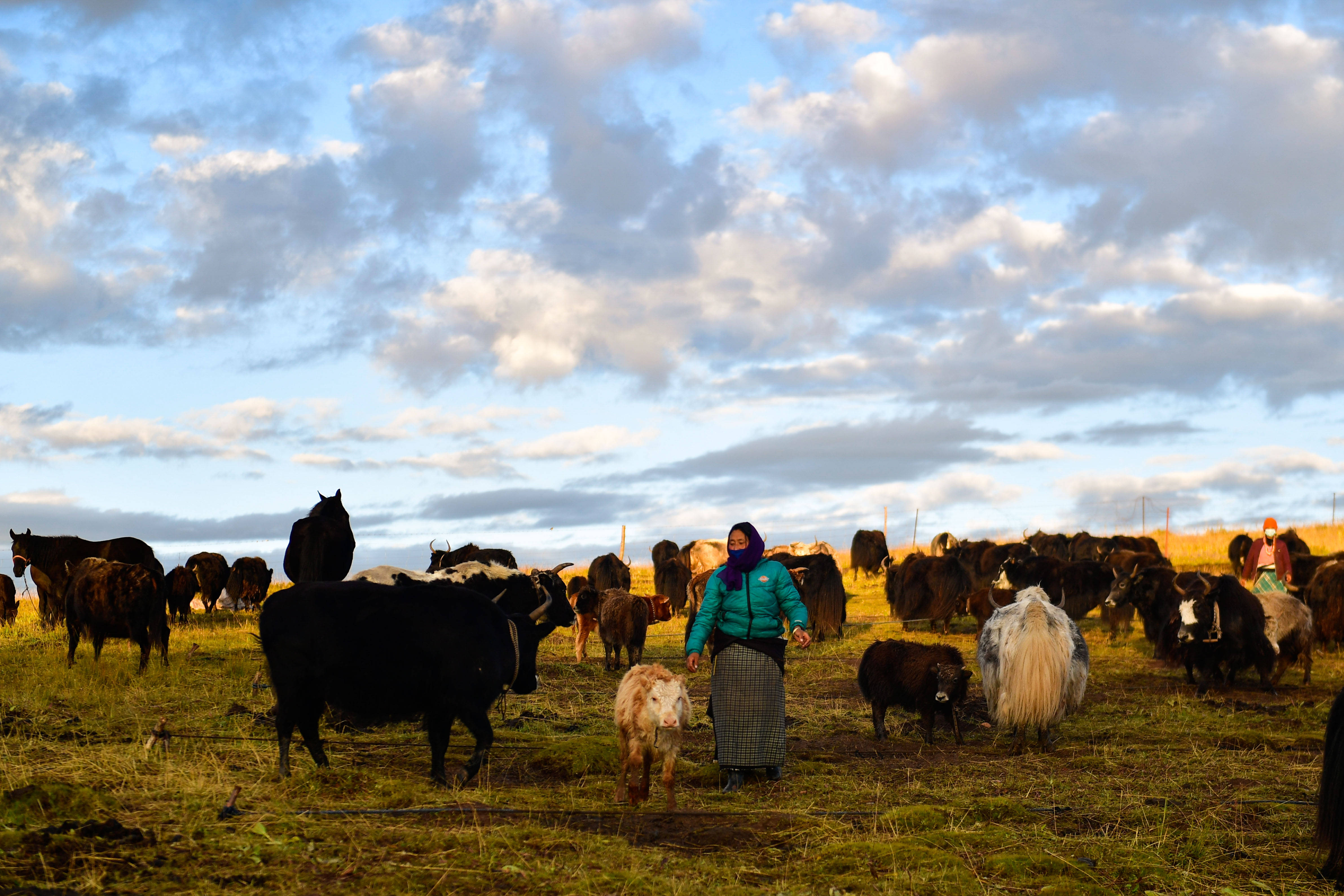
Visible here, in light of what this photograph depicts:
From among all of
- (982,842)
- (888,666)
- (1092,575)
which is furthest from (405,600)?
(1092,575)

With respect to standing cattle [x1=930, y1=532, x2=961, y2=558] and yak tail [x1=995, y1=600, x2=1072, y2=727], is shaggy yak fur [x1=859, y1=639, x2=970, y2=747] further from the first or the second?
standing cattle [x1=930, y1=532, x2=961, y2=558]

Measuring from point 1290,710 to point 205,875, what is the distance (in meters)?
11.7

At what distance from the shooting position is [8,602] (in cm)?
2114

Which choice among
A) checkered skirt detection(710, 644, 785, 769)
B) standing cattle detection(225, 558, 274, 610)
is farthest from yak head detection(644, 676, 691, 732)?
standing cattle detection(225, 558, 274, 610)

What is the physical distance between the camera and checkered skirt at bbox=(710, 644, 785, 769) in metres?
7.74

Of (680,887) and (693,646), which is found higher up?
(693,646)

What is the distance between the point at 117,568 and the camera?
12625mm

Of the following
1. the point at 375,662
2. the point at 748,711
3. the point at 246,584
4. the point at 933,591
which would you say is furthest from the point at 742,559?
the point at 246,584

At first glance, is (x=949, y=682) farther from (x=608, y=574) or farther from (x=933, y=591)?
(x=608, y=574)

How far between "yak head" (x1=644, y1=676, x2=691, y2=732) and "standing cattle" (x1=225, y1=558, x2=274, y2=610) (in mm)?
16868

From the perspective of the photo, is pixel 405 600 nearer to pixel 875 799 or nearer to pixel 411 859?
pixel 411 859

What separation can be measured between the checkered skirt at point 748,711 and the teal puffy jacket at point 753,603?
16 centimetres

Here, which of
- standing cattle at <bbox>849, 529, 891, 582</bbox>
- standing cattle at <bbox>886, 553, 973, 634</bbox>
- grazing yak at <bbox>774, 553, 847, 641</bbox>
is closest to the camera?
grazing yak at <bbox>774, 553, 847, 641</bbox>

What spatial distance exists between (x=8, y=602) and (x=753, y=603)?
1904 centimetres
